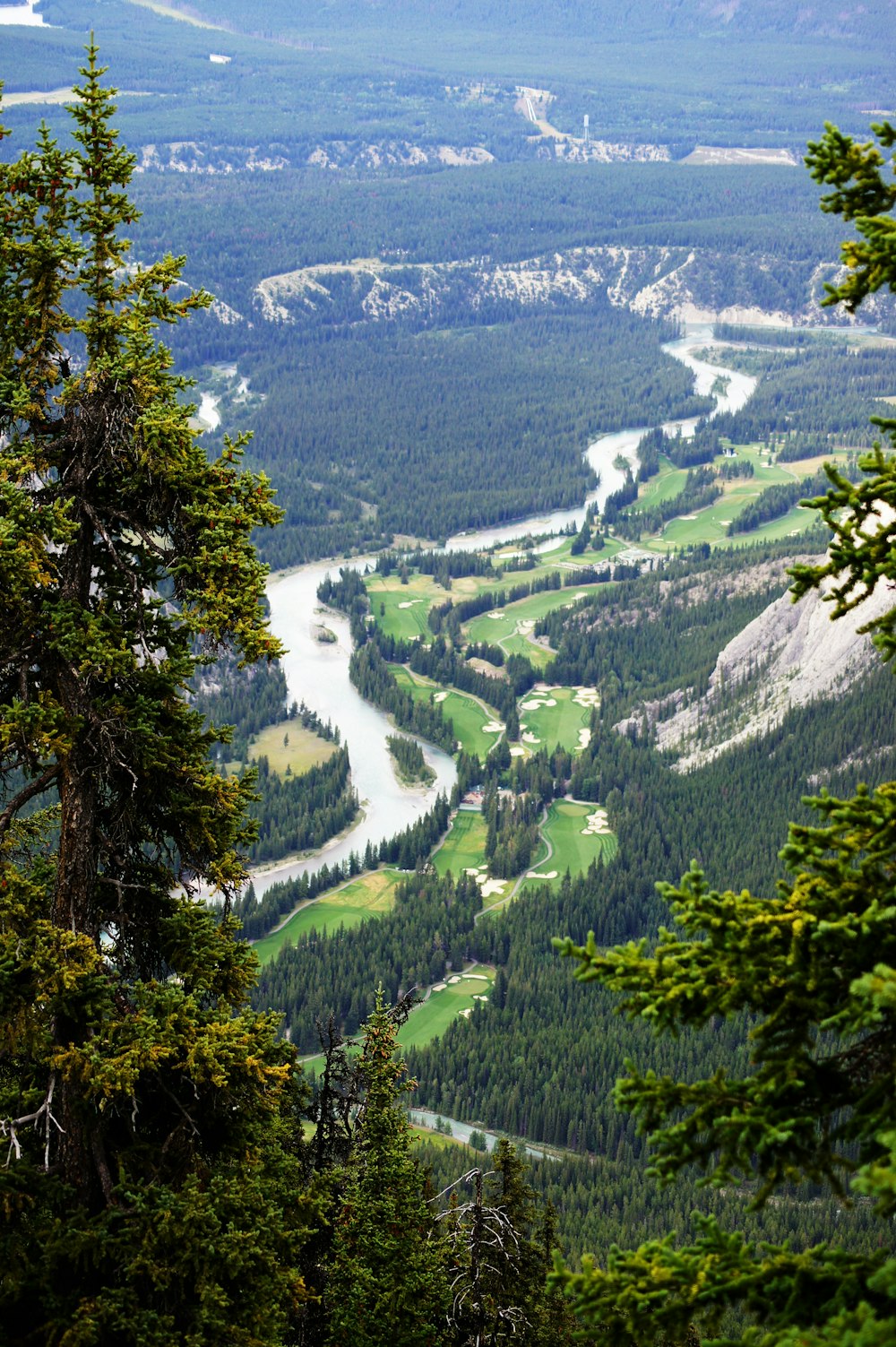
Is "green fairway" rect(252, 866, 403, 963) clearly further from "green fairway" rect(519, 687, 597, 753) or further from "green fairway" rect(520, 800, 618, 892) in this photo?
"green fairway" rect(519, 687, 597, 753)

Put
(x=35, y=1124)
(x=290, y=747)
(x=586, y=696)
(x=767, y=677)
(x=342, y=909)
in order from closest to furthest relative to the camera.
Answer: (x=35, y=1124), (x=342, y=909), (x=767, y=677), (x=290, y=747), (x=586, y=696)

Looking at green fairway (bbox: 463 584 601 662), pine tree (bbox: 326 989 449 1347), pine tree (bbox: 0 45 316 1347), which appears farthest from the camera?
green fairway (bbox: 463 584 601 662)

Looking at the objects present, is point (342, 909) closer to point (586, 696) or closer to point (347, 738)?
point (347, 738)

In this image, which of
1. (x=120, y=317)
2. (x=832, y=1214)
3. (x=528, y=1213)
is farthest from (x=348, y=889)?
(x=120, y=317)

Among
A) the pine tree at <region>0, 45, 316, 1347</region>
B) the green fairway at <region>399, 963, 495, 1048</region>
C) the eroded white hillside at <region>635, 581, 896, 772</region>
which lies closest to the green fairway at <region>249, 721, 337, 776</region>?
the eroded white hillside at <region>635, 581, 896, 772</region>

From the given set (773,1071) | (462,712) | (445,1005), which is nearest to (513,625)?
(462,712)

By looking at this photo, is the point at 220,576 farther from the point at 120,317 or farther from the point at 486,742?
the point at 486,742

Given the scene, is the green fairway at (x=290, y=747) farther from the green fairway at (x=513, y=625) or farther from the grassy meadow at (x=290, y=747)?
the green fairway at (x=513, y=625)
